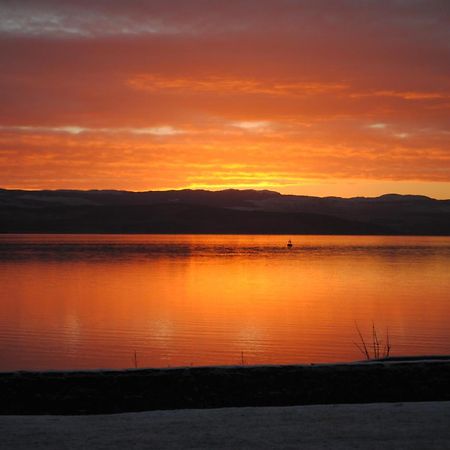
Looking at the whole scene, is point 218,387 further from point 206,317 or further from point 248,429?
point 206,317

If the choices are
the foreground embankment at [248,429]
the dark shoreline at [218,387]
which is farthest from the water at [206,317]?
the foreground embankment at [248,429]

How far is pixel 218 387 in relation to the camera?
31.7 feet

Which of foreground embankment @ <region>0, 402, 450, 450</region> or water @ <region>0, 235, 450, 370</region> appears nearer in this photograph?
foreground embankment @ <region>0, 402, 450, 450</region>

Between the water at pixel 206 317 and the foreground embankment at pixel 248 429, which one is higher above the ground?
the foreground embankment at pixel 248 429

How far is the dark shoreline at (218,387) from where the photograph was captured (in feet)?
29.9

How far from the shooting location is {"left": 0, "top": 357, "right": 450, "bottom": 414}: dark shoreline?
9102mm

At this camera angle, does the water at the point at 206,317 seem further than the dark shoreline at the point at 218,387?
Yes

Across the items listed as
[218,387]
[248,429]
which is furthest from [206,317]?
[248,429]

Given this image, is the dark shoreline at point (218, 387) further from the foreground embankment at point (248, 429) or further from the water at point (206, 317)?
the water at point (206, 317)

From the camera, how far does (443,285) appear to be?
56.5 meters

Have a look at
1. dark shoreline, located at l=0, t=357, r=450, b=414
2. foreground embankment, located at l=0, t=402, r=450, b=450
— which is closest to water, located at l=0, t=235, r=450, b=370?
dark shoreline, located at l=0, t=357, r=450, b=414

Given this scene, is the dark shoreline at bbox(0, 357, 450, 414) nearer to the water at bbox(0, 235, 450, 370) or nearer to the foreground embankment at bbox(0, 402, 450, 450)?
the foreground embankment at bbox(0, 402, 450, 450)

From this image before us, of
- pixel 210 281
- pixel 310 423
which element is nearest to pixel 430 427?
pixel 310 423

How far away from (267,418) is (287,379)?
2.18 m
